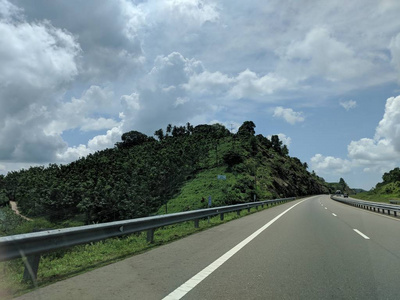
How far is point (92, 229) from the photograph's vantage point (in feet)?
23.2

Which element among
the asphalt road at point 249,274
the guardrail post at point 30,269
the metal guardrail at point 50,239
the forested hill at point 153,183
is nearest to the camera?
the asphalt road at point 249,274

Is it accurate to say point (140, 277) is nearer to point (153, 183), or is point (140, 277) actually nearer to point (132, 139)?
point (153, 183)

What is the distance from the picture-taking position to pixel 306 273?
233 inches

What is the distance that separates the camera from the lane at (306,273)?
4.74 meters

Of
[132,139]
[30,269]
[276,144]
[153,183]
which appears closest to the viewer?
[30,269]

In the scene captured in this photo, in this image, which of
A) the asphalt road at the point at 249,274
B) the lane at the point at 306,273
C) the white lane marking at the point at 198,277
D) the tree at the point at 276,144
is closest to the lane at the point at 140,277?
the asphalt road at the point at 249,274

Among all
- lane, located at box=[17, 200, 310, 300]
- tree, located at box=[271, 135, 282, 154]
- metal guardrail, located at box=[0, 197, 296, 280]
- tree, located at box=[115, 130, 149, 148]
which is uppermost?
tree, located at box=[115, 130, 149, 148]

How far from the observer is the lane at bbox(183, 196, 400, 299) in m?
4.74

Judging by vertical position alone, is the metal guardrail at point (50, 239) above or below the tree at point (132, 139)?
below

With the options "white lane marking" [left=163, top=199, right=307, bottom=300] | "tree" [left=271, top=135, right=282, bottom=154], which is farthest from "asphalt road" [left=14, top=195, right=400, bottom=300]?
"tree" [left=271, top=135, right=282, bottom=154]

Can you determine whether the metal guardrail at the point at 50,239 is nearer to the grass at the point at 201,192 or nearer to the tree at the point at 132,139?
the grass at the point at 201,192

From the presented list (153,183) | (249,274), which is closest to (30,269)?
(249,274)

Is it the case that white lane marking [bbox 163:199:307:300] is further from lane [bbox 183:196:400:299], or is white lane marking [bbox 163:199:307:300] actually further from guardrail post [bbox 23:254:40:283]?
guardrail post [bbox 23:254:40:283]

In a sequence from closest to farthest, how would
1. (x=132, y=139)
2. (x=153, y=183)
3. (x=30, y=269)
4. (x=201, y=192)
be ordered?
(x=30, y=269), (x=201, y=192), (x=153, y=183), (x=132, y=139)
